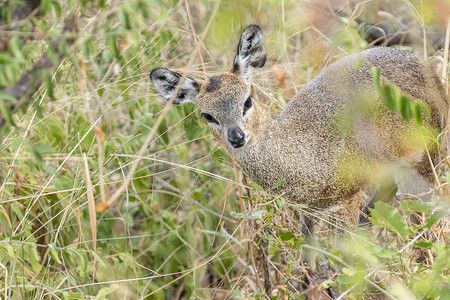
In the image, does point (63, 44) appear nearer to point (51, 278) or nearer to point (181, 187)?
point (51, 278)

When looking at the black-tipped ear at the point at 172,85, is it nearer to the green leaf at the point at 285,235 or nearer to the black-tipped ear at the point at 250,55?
the black-tipped ear at the point at 250,55

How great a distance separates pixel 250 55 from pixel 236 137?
2.02 ft

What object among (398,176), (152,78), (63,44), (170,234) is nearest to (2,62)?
(63,44)

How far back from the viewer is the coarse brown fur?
3.22 meters

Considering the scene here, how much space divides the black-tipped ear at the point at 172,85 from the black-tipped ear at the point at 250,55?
271mm

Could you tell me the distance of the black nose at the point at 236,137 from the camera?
3.00 metres

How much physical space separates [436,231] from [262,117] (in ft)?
3.60

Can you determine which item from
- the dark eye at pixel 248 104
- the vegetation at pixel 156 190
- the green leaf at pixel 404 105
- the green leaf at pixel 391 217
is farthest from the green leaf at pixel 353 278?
the dark eye at pixel 248 104

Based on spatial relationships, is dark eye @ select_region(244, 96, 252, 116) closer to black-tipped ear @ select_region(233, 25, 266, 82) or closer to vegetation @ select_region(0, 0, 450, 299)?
black-tipped ear @ select_region(233, 25, 266, 82)

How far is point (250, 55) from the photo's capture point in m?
3.37

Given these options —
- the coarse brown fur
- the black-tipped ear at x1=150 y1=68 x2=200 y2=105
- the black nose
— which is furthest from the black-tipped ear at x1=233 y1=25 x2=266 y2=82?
the black nose

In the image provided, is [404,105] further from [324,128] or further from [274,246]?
[324,128]

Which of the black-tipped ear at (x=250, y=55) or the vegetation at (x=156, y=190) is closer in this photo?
the vegetation at (x=156, y=190)

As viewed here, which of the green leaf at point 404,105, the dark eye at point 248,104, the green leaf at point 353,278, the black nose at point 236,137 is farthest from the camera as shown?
the dark eye at point 248,104
